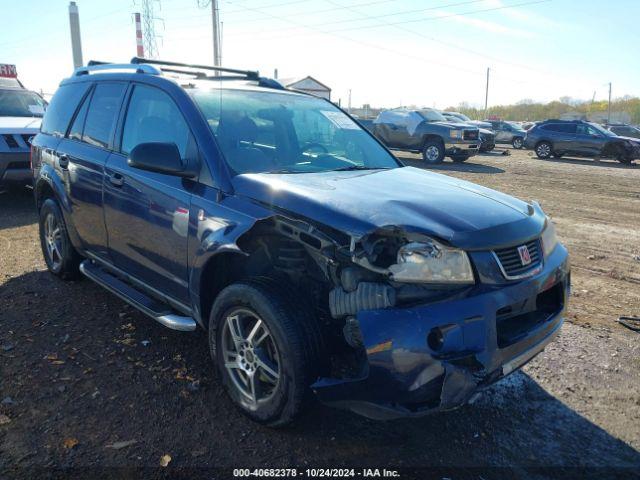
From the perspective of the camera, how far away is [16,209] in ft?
28.1

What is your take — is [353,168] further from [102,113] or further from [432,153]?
[432,153]

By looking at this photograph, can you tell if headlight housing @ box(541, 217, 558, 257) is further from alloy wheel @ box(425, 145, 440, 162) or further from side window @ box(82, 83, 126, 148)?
alloy wheel @ box(425, 145, 440, 162)

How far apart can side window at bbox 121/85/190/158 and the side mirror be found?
0.18 m

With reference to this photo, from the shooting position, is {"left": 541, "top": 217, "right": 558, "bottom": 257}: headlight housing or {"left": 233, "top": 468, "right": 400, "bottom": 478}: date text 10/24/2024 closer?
{"left": 233, "top": 468, "right": 400, "bottom": 478}: date text 10/24/2024

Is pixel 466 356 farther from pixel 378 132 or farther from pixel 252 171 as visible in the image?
pixel 378 132

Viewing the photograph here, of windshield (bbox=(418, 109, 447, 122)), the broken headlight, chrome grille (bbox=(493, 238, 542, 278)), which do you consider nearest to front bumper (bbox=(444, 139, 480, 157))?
windshield (bbox=(418, 109, 447, 122))

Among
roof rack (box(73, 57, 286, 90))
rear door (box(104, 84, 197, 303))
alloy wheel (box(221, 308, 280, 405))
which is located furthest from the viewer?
roof rack (box(73, 57, 286, 90))

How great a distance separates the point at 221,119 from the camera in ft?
10.7

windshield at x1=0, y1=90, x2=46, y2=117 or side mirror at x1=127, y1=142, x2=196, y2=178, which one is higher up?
windshield at x1=0, y1=90, x2=46, y2=117

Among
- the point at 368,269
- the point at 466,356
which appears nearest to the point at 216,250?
the point at 368,269

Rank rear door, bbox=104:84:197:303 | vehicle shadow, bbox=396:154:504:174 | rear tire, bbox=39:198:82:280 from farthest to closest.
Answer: vehicle shadow, bbox=396:154:504:174 < rear tire, bbox=39:198:82:280 < rear door, bbox=104:84:197:303

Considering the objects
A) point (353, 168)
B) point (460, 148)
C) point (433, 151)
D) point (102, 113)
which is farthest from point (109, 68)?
point (433, 151)

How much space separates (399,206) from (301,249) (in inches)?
23.6

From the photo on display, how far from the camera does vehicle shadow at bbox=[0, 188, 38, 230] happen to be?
301 inches
